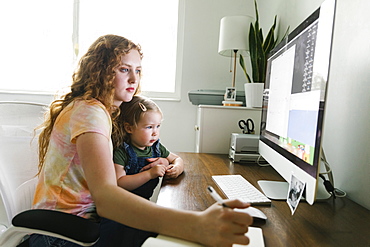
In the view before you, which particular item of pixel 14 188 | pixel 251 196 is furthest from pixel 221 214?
pixel 14 188

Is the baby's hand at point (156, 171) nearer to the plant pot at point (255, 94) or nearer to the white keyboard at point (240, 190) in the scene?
the white keyboard at point (240, 190)

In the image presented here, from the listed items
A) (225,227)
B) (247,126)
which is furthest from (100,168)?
(247,126)

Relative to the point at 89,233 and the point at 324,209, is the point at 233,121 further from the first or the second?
the point at 89,233

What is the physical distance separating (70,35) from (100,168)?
250cm

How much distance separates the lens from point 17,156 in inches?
38.6

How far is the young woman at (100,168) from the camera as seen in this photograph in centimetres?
48

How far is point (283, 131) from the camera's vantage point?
3.08 ft

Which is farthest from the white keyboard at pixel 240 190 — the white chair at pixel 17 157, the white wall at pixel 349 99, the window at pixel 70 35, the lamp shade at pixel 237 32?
the window at pixel 70 35

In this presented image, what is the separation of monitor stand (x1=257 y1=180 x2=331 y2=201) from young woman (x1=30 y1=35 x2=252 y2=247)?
1.64ft

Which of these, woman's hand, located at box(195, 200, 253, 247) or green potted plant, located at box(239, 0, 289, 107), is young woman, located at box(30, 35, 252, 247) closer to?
woman's hand, located at box(195, 200, 253, 247)

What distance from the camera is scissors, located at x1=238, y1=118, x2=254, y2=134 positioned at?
1694 mm

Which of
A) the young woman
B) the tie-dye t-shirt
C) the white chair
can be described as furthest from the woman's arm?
the white chair

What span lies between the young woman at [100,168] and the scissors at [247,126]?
34.9 inches

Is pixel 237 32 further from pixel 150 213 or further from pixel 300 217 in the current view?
pixel 150 213
